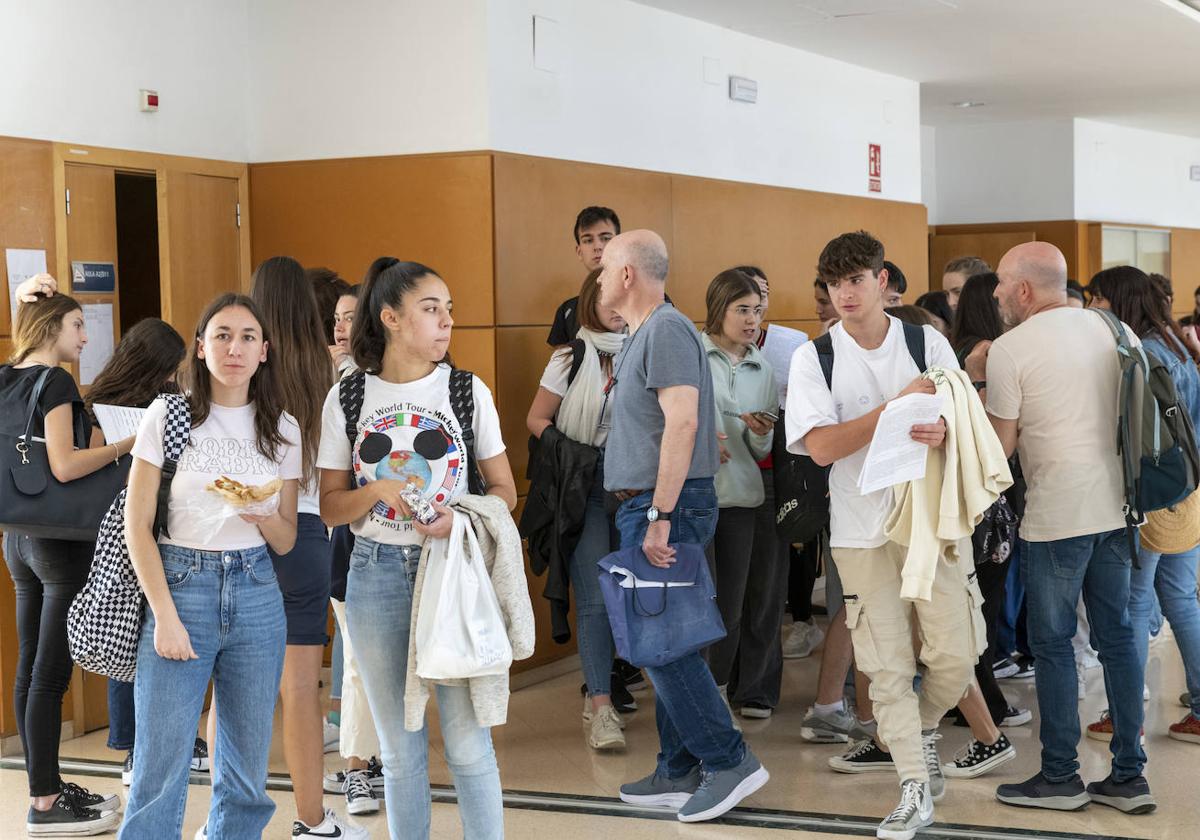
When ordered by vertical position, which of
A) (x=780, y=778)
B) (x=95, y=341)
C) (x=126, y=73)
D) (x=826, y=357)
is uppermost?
(x=126, y=73)

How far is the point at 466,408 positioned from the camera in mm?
3252

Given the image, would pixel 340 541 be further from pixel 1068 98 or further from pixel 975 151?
pixel 975 151

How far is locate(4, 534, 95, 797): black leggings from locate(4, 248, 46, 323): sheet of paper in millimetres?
1030

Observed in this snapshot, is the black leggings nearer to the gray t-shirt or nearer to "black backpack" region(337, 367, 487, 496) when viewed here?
"black backpack" region(337, 367, 487, 496)

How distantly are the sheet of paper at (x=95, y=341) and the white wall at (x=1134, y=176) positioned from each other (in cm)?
904

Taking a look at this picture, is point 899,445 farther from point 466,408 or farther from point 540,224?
point 540,224

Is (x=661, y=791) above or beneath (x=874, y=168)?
beneath

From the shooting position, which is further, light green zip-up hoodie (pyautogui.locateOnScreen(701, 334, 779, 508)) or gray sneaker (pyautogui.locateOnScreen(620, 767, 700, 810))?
light green zip-up hoodie (pyautogui.locateOnScreen(701, 334, 779, 508))

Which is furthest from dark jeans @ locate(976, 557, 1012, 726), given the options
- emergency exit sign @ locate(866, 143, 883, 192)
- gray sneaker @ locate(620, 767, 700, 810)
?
emergency exit sign @ locate(866, 143, 883, 192)

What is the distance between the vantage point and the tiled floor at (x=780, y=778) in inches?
162

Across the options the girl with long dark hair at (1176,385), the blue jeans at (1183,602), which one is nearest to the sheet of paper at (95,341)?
the girl with long dark hair at (1176,385)

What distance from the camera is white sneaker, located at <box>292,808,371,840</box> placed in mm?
3885

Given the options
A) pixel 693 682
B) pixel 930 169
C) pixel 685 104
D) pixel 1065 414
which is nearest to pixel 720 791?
pixel 693 682

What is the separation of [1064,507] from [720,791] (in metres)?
1.39
